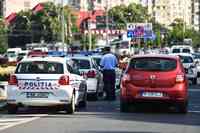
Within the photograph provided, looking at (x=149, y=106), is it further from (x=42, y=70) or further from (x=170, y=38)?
(x=170, y=38)

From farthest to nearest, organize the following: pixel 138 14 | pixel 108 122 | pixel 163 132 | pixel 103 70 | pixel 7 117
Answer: pixel 138 14 < pixel 103 70 < pixel 7 117 < pixel 108 122 < pixel 163 132

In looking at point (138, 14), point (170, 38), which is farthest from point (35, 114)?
point (170, 38)

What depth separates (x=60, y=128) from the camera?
16.4 m

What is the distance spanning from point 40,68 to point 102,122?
10.7ft

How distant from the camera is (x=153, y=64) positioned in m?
21.0

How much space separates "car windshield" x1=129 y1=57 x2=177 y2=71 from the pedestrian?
5.30m

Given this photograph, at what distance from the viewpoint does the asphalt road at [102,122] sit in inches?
635

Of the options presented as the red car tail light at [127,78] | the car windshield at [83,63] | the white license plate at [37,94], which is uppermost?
the red car tail light at [127,78]

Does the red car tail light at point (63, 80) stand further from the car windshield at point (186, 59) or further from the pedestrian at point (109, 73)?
the car windshield at point (186, 59)

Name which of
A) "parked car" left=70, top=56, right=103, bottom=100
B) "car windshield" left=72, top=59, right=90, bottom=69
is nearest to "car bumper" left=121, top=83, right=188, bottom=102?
"parked car" left=70, top=56, right=103, bottom=100

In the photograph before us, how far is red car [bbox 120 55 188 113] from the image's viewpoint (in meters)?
20.6

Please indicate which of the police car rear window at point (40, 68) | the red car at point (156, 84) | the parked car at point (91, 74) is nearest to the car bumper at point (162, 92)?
the red car at point (156, 84)

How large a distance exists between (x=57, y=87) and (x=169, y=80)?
116 inches

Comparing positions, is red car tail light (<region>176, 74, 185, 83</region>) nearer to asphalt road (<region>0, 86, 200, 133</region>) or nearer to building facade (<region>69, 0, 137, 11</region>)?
asphalt road (<region>0, 86, 200, 133</region>)
